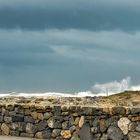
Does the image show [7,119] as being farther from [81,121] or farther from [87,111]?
[87,111]

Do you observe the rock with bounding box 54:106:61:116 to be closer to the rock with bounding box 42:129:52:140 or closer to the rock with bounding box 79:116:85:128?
the rock with bounding box 42:129:52:140

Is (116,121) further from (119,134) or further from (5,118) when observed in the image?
(5,118)

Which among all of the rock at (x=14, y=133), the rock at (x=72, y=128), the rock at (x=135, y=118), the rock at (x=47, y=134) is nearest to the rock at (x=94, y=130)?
the rock at (x=72, y=128)

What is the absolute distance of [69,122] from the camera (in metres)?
16.7

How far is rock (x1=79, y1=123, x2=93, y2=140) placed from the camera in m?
16.2

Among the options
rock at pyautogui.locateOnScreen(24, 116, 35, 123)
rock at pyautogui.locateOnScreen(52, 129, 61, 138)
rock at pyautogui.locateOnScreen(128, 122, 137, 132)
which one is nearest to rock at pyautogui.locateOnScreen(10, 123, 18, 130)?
rock at pyautogui.locateOnScreen(24, 116, 35, 123)

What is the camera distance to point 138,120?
1523 cm

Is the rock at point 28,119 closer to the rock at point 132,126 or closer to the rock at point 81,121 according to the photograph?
the rock at point 81,121

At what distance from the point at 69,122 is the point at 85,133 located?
2.33ft

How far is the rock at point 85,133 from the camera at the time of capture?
1615 cm

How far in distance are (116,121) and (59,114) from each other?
6.89 feet

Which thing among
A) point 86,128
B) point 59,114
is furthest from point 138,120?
point 59,114

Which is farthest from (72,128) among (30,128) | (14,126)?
(14,126)

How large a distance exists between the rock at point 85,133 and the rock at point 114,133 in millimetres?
638
